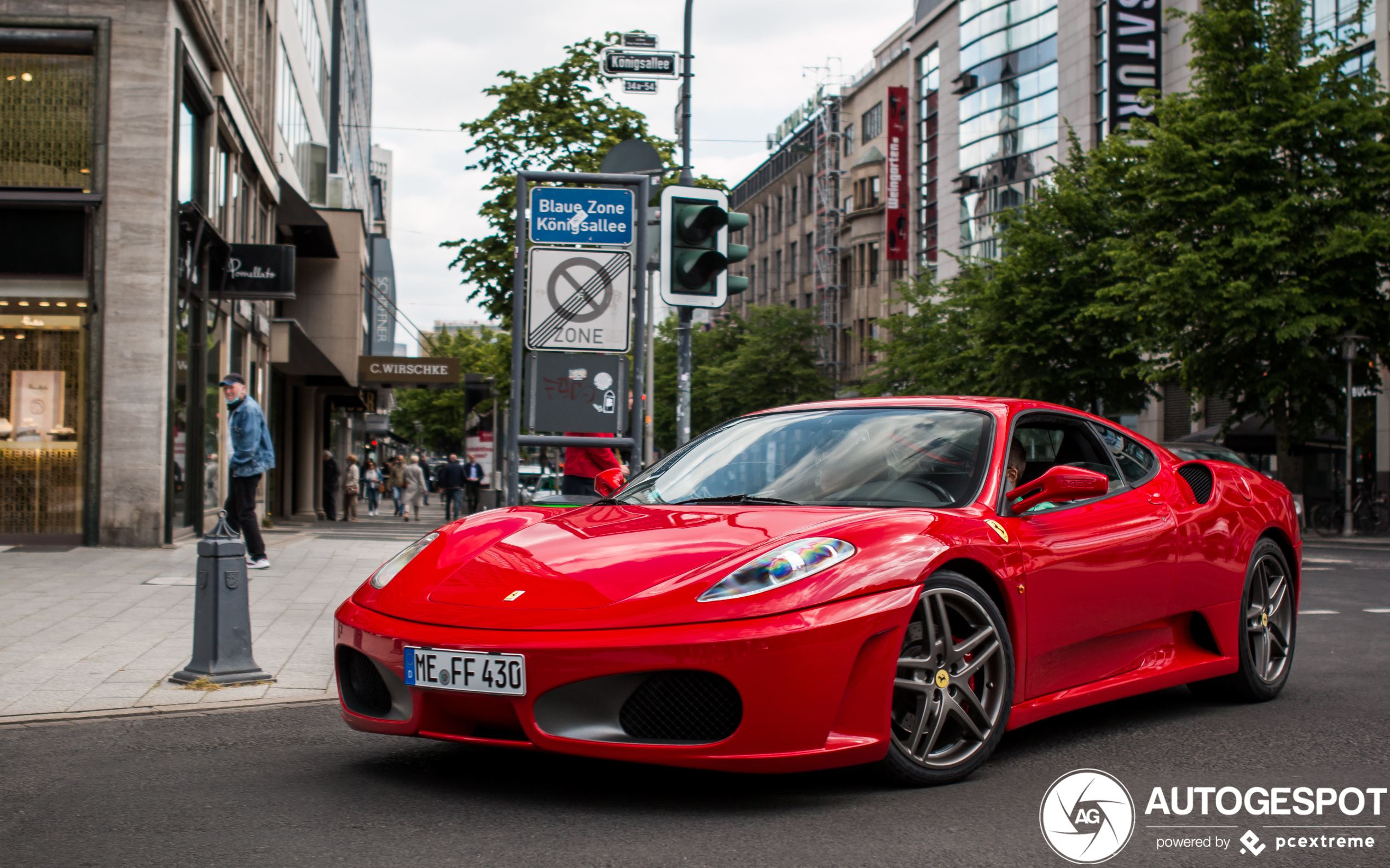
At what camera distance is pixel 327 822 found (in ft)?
12.0

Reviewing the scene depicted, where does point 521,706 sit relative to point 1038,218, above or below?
below

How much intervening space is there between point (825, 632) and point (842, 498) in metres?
0.95

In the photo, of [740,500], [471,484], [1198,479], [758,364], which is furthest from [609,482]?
[758,364]

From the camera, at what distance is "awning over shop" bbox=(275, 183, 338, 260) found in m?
25.3

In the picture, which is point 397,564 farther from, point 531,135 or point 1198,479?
point 531,135

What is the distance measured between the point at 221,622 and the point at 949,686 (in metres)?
3.72

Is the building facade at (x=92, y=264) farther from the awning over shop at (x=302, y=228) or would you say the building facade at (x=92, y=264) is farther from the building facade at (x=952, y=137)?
the building facade at (x=952, y=137)

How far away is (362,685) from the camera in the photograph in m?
4.23

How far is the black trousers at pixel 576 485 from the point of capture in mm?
10469

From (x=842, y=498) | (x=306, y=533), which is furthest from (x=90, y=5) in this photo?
(x=842, y=498)

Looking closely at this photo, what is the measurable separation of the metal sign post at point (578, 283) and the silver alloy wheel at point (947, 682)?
13.0ft

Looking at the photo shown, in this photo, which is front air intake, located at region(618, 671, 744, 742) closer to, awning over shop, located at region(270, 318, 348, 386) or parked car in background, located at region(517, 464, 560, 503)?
awning over shop, located at region(270, 318, 348, 386)

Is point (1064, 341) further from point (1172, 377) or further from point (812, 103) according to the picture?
point (812, 103)

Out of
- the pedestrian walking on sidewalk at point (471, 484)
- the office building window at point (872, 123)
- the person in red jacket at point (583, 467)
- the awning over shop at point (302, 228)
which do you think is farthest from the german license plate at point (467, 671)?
the office building window at point (872, 123)
